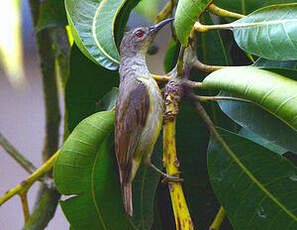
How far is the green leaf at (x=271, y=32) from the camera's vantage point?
33.2 inches

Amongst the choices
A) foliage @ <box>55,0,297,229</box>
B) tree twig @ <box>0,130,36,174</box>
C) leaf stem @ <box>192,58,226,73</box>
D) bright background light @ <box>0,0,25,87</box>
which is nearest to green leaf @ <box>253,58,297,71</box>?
foliage @ <box>55,0,297,229</box>

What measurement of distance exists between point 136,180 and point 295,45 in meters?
0.55

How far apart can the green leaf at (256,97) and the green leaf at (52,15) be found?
0.74 m

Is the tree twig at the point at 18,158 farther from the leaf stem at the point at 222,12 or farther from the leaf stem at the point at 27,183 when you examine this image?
the leaf stem at the point at 222,12

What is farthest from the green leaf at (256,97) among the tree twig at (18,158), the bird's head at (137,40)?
the tree twig at (18,158)

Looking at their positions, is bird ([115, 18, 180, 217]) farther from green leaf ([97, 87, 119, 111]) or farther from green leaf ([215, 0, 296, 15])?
green leaf ([215, 0, 296, 15])

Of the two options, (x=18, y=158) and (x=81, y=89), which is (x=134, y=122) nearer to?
(x=81, y=89)

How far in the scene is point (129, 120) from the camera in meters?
1.10

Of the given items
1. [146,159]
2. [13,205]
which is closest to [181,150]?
[146,159]

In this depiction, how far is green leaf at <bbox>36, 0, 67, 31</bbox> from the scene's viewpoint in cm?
146

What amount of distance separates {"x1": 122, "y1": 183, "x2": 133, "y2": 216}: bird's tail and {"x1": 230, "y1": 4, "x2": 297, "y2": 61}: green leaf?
1.41 feet

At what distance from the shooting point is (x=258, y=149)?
980 millimetres

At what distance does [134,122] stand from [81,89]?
214 mm

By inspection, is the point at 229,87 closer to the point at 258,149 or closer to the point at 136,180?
the point at 258,149
